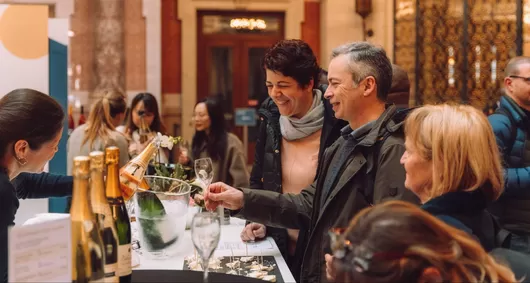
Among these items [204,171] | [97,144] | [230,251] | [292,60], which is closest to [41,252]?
[230,251]

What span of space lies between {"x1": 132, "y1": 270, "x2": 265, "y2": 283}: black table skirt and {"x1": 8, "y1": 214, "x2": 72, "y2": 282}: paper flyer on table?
0.34 meters

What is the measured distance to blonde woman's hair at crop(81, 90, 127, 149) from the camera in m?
4.48

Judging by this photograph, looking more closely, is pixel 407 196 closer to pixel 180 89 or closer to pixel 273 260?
pixel 273 260

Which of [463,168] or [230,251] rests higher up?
[463,168]

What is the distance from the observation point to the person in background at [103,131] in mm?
4457

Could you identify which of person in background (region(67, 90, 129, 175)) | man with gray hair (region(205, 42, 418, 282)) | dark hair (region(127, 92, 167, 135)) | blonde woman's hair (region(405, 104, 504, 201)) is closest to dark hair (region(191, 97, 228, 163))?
dark hair (region(127, 92, 167, 135))

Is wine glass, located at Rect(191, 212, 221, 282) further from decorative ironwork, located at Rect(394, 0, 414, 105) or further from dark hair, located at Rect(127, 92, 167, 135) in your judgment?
decorative ironwork, located at Rect(394, 0, 414, 105)

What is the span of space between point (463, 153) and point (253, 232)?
1224 millimetres

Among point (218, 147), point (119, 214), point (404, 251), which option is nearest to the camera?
point (404, 251)

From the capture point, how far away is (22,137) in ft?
6.33

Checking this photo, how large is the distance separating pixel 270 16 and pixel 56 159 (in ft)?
14.8

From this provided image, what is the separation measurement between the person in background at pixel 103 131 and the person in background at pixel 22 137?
2.43 meters

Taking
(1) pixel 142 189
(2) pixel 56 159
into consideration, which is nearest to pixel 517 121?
(1) pixel 142 189

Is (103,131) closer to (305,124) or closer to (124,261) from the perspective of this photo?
(305,124)
